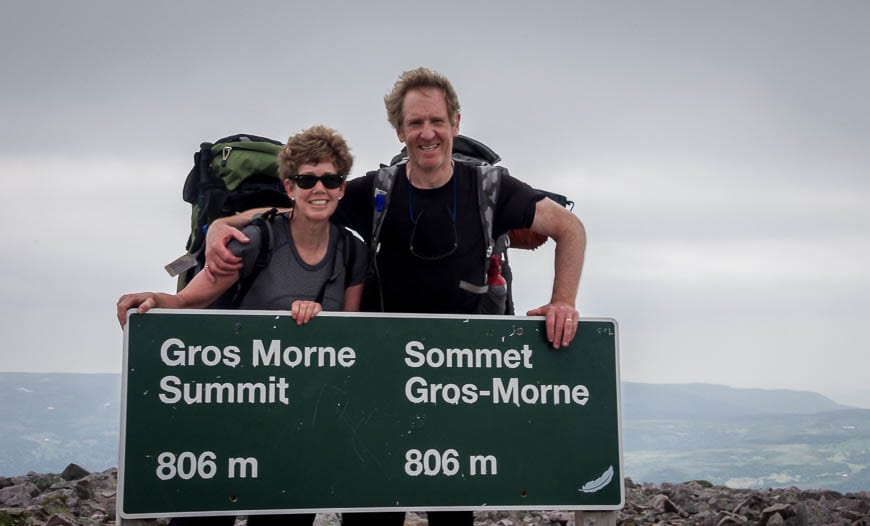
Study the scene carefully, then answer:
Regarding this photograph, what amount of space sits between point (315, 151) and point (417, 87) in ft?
2.68

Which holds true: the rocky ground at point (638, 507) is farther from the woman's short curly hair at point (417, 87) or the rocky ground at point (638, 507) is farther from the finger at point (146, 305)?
the finger at point (146, 305)

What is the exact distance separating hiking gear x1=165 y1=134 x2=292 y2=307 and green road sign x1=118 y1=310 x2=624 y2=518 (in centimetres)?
152

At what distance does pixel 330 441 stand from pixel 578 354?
1.38 m

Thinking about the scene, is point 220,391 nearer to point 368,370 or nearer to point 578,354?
point 368,370

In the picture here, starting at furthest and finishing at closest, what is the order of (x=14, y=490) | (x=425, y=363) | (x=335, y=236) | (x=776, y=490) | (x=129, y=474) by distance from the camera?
(x=776, y=490) < (x=14, y=490) < (x=335, y=236) < (x=425, y=363) < (x=129, y=474)

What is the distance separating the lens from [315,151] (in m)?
5.04

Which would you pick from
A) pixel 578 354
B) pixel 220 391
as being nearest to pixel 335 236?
pixel 220 391

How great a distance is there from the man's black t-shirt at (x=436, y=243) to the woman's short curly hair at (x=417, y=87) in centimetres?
43

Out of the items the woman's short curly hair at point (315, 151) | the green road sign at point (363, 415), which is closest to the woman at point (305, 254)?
the woman's short curly hair at point (315, 151)

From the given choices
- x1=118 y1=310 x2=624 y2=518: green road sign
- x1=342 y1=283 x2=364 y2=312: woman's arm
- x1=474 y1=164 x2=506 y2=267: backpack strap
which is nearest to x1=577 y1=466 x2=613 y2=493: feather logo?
x1=118 y1=310 x2=624 y2=518: green road sign

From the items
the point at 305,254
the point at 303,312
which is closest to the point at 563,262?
the point at 305,254

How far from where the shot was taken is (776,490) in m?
14.3

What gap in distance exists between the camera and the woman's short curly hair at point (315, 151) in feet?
16.5

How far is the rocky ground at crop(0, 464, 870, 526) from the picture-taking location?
10953mm
